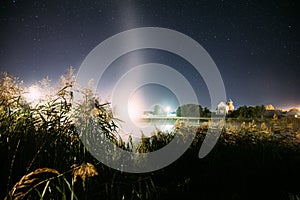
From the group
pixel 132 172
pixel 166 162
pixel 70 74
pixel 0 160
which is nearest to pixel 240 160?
pixel 166 162

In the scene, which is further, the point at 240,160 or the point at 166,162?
the point at 240,160

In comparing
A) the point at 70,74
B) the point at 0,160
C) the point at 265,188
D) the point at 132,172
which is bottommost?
the point at 265,188

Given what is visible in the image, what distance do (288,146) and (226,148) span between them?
124cm

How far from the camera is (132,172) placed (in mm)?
2633

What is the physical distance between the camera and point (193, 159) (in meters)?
3.51

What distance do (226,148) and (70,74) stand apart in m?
2.86

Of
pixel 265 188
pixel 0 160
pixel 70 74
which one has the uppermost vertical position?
pixel 70 74

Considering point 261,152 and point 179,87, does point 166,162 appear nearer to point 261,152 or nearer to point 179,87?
point 261,152

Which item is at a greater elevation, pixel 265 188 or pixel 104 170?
pixel 104 170

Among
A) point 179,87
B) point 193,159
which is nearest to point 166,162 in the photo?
point 193,159

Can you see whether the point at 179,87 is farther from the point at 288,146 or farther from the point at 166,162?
the point at 166,162

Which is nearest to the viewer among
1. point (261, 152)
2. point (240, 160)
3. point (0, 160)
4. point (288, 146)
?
point (0, 160)

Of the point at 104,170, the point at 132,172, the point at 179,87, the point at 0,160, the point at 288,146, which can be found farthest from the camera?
the point at 179,87

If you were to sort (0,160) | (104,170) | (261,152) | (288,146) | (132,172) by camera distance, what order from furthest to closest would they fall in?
(288,146)
(261,152)
(132,172)
(104,170)
(0,160)
